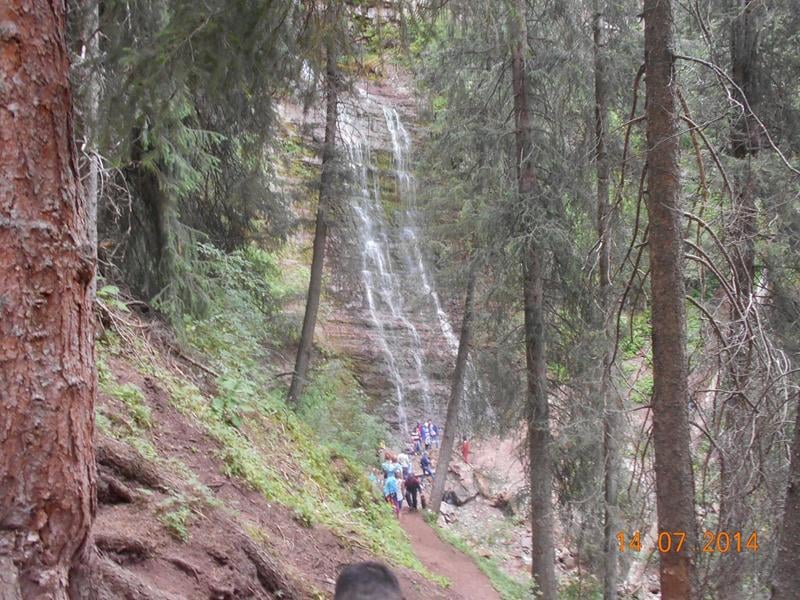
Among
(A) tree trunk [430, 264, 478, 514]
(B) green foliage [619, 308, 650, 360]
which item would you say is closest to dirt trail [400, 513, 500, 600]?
(A) tree trunk [430, 264, 478, 514]

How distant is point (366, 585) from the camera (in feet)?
7.59

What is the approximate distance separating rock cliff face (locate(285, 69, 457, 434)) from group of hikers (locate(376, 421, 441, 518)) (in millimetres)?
749

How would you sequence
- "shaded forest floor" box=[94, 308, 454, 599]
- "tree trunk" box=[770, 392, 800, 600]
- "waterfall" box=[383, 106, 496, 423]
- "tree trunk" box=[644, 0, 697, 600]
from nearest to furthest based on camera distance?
"tree trunk" box=[770, 392, 800, 600]
"tree trunk" box=[644, 0, 697, 600]
"shaded forest floor" box=[94, 308, 454, 599]
"waterfall" box=[383, 106, 496, 423]

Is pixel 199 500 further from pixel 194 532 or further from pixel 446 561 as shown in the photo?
pixel 446 561

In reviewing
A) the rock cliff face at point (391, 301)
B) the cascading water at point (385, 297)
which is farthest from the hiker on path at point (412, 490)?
the cascading water at point (385, 297)

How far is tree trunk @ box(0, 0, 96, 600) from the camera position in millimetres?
2307

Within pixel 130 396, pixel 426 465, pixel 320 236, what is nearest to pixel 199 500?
pixel 130 396

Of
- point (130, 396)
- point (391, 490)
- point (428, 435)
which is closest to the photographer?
point (130, 396)

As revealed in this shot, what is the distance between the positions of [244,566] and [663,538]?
286cm

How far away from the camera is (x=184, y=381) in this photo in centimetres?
805

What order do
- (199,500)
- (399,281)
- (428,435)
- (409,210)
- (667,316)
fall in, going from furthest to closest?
(409,210), (399,281), (428,435), (199,500), (667,316)

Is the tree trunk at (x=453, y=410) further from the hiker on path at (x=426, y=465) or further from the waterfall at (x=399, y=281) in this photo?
the waterfall at (x=399, y=281)

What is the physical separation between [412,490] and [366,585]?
14291 mm

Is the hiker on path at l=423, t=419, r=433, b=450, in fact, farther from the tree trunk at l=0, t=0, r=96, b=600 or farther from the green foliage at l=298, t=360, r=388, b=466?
the tree trunk at l=0, t=0, r=96, b=600
